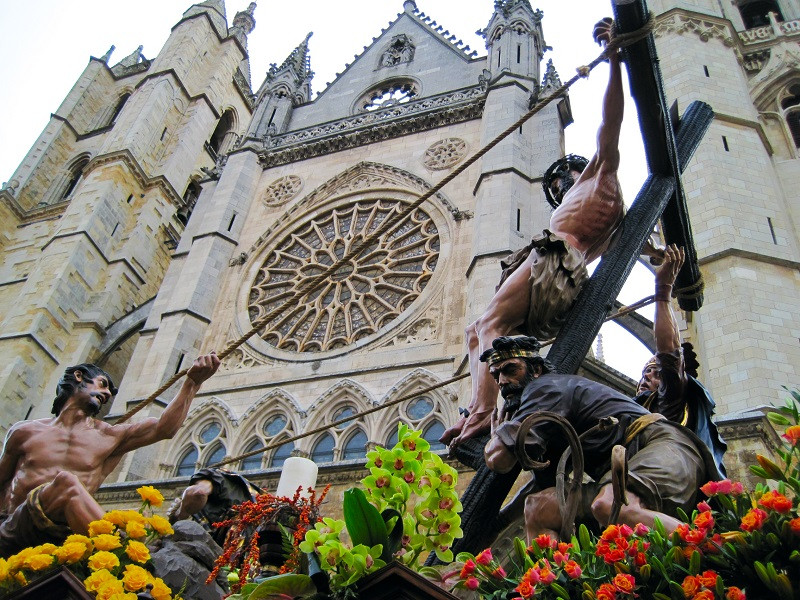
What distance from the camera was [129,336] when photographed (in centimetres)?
1706

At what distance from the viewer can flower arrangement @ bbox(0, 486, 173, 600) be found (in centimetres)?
247

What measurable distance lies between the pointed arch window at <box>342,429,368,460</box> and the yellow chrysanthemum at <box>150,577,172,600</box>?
916cm

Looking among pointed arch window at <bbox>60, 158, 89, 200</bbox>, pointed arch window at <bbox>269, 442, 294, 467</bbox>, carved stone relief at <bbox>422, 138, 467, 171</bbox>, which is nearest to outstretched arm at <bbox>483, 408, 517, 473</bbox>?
pointed arch window at <bbox>269, 442, 294, 467</bbox>

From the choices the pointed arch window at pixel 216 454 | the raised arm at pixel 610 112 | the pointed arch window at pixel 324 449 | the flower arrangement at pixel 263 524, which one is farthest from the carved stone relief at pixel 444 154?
the flower arrangement at pixel 263 524

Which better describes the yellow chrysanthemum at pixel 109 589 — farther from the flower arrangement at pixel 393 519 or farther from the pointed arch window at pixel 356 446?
the pointed arch window at pixel 356 446

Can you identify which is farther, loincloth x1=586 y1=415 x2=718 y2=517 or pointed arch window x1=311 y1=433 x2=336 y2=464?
pointed arch window x1=311 y1=433 x2=336 y2=464

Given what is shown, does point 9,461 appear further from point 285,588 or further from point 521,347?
point 521,347

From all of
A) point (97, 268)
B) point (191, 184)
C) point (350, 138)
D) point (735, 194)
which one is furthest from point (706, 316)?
point (191, 184)

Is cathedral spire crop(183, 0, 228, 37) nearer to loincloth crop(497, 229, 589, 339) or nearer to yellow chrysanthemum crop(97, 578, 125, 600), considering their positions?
loincloth crop(497, 229, 589, 339)

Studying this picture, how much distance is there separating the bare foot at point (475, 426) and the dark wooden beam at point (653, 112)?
1.28 metres

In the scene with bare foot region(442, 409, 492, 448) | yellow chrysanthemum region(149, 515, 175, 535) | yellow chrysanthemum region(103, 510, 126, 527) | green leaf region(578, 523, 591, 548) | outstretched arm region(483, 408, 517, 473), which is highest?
bare foot region(442, 409, 492, 448)

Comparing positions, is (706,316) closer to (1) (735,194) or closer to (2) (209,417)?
(1) (735,194)

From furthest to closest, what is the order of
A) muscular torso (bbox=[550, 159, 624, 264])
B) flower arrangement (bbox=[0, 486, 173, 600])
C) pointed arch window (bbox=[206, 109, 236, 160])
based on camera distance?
pointed arch window (bbox=[206, 109, 236, 160]), muscular torso (bbox=[550, 159, 624, 264]), flower arrangement (bbox=[0, 486, 173, 600])

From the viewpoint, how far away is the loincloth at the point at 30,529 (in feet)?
10.5
